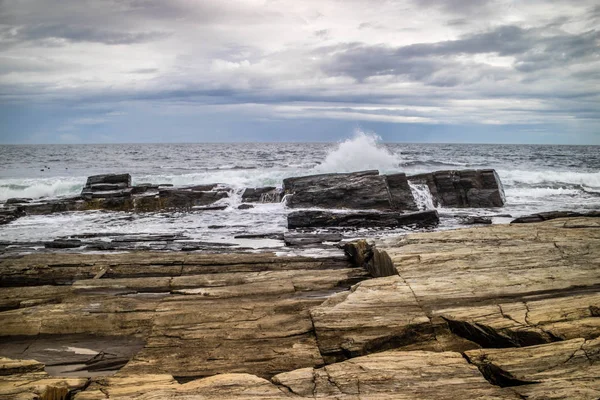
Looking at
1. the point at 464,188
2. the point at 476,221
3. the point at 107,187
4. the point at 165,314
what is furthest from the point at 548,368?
the point at 107,187

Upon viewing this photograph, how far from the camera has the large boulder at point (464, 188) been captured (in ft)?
68.3

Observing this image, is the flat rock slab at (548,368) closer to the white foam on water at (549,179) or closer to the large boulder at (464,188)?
the large boulder at (464,188)

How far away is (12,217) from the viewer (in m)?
18.3

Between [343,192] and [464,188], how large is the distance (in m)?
6.18

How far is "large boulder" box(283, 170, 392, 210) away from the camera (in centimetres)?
1911

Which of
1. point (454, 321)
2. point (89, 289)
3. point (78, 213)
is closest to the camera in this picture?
point (454, 321)

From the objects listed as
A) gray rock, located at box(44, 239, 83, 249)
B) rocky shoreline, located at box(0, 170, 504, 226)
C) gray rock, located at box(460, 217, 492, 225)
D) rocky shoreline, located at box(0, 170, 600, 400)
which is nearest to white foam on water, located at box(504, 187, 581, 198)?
rocky shoreline, located at box(0, 170, 504, 226)

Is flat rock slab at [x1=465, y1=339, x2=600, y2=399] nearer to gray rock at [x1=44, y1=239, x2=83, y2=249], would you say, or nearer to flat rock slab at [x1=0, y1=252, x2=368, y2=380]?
flat rock slab at [x1=0, y1=252, x2=368, y2=380]

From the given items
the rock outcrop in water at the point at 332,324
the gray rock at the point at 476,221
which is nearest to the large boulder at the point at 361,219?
the gray rock at the point at 476,221

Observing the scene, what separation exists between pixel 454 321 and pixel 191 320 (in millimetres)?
3397

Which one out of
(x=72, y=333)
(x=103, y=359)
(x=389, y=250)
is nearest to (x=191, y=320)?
(x=103, y=359)

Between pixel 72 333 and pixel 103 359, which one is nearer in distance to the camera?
pixel 103 359

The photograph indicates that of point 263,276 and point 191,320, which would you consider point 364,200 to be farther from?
point 191,320

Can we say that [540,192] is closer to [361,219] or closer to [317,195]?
[317,195]
